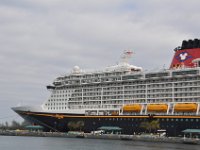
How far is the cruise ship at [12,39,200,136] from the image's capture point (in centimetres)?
6856

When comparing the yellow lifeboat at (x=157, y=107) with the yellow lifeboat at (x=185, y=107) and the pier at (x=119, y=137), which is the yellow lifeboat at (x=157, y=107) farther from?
the pier at (x=119, y=137)

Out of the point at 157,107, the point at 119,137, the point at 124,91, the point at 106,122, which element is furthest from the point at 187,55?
the point at 106,122

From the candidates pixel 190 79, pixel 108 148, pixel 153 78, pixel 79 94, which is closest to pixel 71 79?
pixel 79 94

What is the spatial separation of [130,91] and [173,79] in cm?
820

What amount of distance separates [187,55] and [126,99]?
12258 mm

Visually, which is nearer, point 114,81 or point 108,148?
point 108,148

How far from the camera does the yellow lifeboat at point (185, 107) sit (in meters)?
65.9

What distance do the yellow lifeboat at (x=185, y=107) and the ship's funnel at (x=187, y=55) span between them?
23.6ft

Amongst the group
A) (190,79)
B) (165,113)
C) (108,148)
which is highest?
(190,79)

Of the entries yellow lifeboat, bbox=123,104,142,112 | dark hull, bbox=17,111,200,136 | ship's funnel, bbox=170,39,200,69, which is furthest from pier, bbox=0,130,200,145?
ship's funnel, bbox=170,39,200,69

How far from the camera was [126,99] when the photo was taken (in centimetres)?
7594

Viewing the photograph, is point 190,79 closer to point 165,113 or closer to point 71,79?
point 165,113

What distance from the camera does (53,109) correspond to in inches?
3263

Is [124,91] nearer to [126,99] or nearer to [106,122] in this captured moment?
[126,99]
